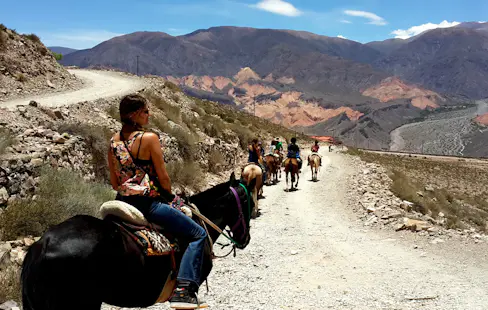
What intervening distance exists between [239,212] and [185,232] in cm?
119

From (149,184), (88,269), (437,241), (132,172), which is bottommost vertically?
(437,241)

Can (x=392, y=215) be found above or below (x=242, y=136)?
below

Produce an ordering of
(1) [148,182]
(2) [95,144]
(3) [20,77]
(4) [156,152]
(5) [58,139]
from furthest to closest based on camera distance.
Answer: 1. (3) [20,77]
2. (2) [95,144]
3. (5) [58,139]
4. (1) [148,182]
5. (4) [156,152]

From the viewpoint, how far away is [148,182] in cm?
413

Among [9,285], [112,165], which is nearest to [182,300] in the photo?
[112,165]

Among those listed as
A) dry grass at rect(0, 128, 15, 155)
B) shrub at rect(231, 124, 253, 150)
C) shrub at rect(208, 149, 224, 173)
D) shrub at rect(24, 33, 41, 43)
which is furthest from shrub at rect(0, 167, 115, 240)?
shrub at rect(24, 33, 41, 43)

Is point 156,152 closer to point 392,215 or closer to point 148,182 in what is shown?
point 148,182

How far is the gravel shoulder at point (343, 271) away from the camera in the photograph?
7051 mm

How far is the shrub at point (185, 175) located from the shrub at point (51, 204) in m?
5.14

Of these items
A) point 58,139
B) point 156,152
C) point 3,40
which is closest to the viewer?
point 156,152

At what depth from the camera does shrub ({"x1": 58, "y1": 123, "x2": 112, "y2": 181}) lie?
11.9 metres

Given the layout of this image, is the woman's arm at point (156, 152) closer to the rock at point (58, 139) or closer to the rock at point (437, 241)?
the rock at point (58, 139)

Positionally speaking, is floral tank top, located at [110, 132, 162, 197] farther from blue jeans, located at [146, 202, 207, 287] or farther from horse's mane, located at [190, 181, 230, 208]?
horse's mane, located at [190, 181, 230, 208]

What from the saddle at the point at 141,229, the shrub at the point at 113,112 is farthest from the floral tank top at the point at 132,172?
the shrub at the point at 113,112
